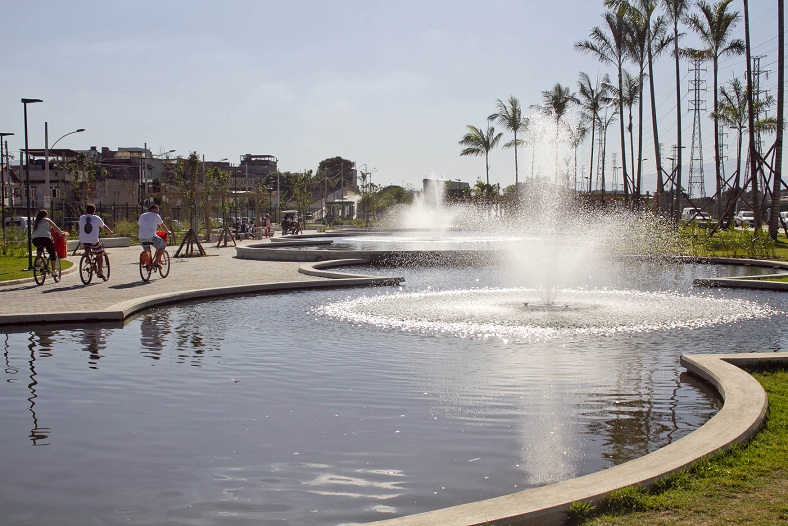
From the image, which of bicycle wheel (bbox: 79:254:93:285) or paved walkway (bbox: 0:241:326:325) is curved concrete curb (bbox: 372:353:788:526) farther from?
bicycle wheel (bbox: 79:254:93:285)

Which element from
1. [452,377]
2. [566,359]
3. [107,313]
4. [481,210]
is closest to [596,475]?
[452,377]

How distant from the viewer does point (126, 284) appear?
19.4m

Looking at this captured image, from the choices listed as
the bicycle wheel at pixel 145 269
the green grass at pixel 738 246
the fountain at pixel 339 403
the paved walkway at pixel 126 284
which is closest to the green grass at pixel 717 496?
the fountain at pixel 339 403

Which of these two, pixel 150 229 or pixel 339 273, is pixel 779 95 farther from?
pixel 150 229

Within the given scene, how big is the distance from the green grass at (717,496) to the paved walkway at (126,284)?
1086cm

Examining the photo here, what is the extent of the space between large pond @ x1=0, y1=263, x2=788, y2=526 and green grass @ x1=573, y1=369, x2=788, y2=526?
783 mm

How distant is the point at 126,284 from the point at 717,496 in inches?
657

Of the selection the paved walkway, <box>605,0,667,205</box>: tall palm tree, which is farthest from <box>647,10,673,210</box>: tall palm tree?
the paved walkway

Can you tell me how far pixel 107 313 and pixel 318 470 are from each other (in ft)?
28.0

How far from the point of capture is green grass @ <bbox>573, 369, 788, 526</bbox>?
4508 millimetres

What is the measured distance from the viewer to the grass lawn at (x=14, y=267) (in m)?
20.4

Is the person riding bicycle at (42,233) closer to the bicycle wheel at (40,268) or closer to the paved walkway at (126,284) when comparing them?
the bicycle wheel at (40,268)

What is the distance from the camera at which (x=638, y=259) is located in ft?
91.7

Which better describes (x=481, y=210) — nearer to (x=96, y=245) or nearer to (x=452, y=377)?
(x=96, y=245)
